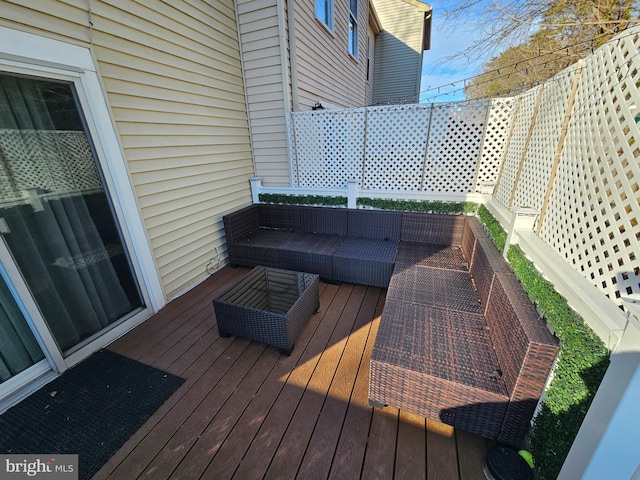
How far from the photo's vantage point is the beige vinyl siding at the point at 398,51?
8.38 m

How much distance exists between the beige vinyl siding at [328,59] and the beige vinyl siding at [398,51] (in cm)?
221

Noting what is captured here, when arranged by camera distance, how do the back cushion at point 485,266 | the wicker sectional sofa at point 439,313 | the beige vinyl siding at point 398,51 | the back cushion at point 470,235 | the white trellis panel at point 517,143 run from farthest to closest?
the beige vinyl siding at point 398,51 < the back cushion at point 470,235 < the white trellis panel at point 517,143 < the back cushion at point 485,266 < the wicker sectional sofa at point 439,313

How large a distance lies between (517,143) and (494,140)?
55cm

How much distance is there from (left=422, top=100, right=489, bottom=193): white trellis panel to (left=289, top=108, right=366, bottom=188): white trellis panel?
91 cm

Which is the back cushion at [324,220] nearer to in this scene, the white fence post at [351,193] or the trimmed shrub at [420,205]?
the white fence post at [351,193]

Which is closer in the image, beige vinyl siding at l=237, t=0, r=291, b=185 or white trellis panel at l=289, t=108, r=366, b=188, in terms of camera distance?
beige vinyl siding at l=237, t=0, r=291, b=185

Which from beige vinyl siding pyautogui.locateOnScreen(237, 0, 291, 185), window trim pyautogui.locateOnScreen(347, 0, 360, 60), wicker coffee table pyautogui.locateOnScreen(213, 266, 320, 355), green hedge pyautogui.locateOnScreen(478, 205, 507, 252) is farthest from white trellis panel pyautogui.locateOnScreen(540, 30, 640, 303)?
window trim pyautogui.locateOnScreen(347, 0, 360, 60)

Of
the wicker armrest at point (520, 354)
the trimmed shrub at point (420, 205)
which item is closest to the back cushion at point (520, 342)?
the wicker armrest at point (520, 354)

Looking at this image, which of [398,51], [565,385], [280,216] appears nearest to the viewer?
[565,385]

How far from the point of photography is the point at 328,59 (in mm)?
4711

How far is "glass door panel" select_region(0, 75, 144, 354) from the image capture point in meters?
1.71

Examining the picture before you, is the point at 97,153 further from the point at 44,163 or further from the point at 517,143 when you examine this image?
the point at 517,143

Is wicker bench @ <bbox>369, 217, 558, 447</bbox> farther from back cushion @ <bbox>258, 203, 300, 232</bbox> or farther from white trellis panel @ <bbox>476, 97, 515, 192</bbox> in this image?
back cushion @ <bbox>258, 203, 300, 232</bbox>

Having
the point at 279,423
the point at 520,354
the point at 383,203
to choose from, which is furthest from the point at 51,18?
the point at 520,354
